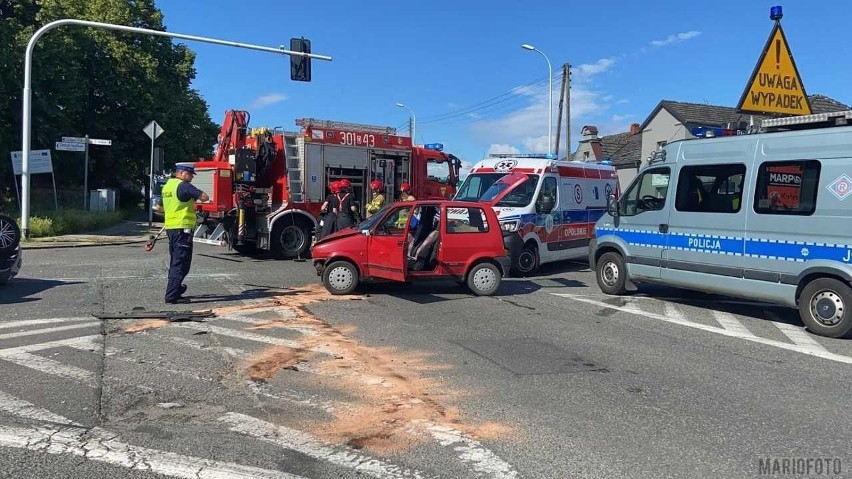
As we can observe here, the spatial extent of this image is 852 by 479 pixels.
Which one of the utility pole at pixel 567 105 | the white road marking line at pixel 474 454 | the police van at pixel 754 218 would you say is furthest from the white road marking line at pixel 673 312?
the utility pole at pixel 567 105

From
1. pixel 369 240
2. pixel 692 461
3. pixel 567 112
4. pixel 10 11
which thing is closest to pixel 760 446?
pixel 692 461

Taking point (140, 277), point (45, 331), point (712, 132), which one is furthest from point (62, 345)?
point (712, 132)

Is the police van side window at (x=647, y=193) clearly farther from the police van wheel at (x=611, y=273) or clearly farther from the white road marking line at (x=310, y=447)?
the white road marking line at (x=310, y=447)

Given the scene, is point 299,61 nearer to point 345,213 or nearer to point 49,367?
point 345,213

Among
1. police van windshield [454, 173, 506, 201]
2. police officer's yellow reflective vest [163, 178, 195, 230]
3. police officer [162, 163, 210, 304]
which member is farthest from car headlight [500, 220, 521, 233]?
police officer's yellow reflective vest [163, 178, 195, 230]

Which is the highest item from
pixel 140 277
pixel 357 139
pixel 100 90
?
pixel 100 90

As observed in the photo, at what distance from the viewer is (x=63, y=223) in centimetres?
1939

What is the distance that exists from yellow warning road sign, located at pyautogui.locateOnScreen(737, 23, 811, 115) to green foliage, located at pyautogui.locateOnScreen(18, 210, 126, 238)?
1813 cm

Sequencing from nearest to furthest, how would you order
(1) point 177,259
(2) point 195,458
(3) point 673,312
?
(2) point 195,458 → (1) point 177,259 → (3) point 673,312

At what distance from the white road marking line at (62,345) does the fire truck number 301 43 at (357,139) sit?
9277mm

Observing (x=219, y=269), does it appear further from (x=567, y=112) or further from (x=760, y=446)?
(x=567, y=112)

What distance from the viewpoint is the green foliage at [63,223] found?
18094mm

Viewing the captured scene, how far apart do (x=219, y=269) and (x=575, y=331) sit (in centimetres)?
760

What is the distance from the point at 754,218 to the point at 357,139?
31.4 feet
